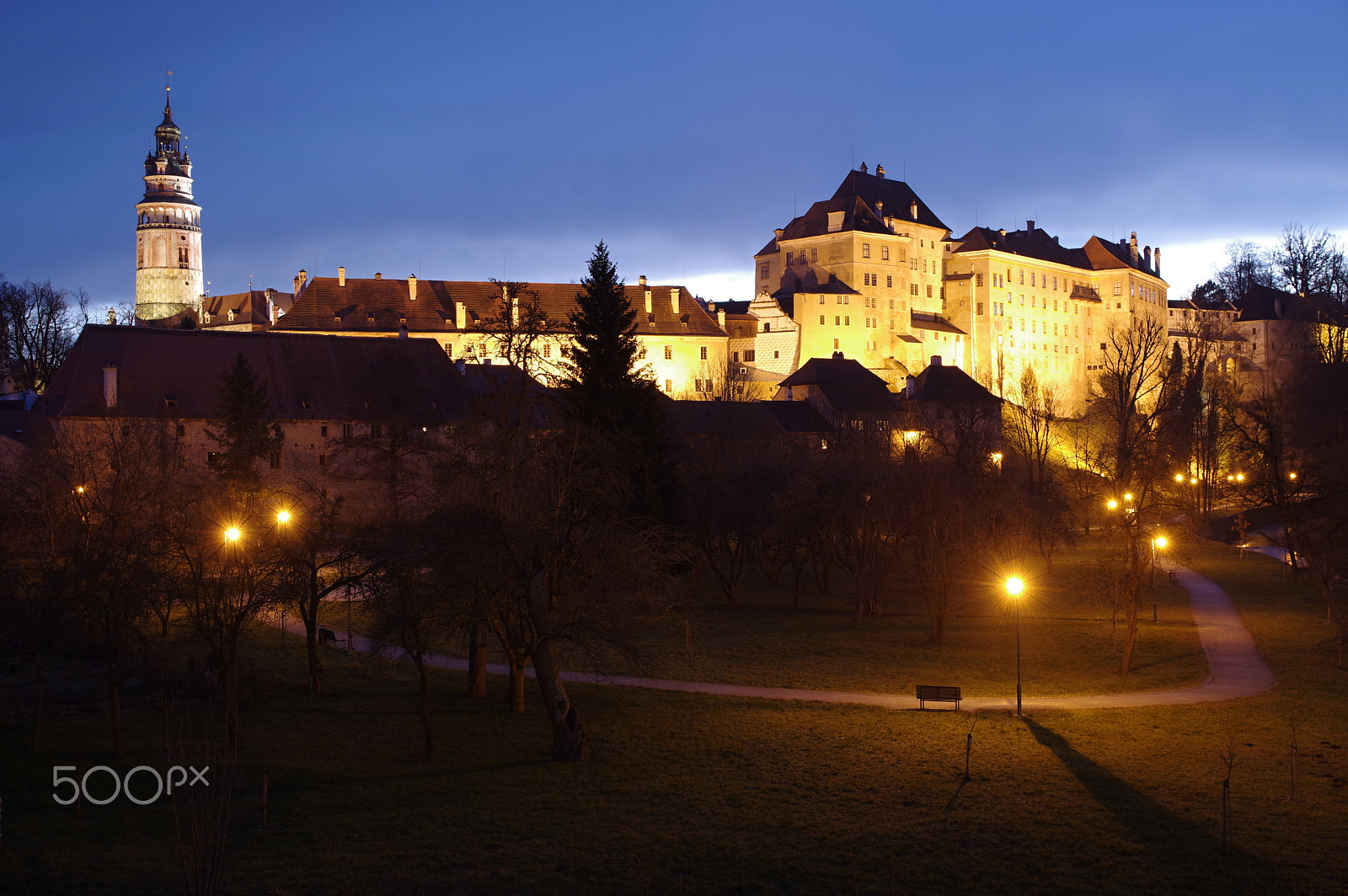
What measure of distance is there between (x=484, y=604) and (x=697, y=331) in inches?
3044

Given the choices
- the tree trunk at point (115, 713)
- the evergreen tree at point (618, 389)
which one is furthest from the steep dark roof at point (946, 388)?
the tree trunk at point (115, 713)

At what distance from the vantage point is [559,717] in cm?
2027

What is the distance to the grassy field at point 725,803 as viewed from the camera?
1451cm

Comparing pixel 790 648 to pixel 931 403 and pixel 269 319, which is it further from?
pixel 269 319

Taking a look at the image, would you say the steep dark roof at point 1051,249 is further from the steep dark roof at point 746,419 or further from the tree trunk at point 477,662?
the tree trunk at point 477,662

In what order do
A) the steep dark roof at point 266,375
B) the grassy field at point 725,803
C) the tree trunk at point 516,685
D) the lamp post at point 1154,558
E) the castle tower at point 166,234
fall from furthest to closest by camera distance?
the castle tower at point 166,234, the steep dark roof at point 266,375, the lamp post at point 1154,558, the tree trunk at point 516,685, the grassy field at point 725,803

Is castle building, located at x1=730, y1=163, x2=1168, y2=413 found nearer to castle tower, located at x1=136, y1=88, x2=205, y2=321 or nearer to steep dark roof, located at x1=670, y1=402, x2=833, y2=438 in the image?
steep dark roof, located at x1=670, y1=402, x2=833, y2=438

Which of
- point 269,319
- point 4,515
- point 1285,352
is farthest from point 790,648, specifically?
point 269,319

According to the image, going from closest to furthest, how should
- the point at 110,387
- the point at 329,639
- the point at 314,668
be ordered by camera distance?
the point at 314,668 < the point at 329,639 < the point at 110,387

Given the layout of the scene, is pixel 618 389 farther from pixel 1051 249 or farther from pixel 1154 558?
pixel 1051 249

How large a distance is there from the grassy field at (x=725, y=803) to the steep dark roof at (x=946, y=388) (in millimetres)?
57701

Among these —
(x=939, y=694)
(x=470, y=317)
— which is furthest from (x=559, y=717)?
(x=470, y=317)

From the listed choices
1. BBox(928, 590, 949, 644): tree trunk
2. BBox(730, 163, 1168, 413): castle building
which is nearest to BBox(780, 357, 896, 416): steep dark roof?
BBox(730, 163, 1168, 413): castle building

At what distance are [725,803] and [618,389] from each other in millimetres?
22768
